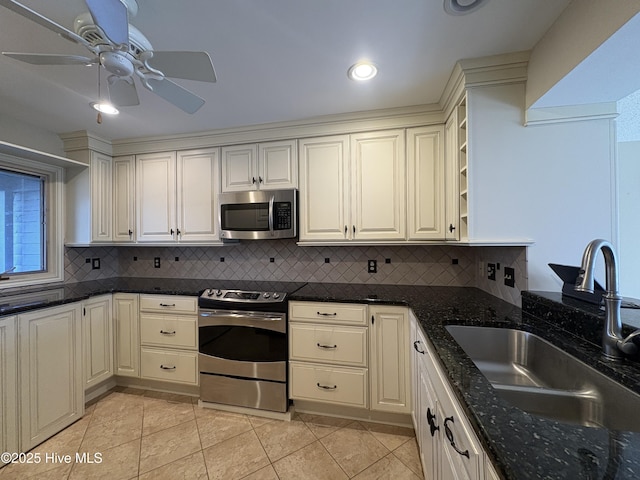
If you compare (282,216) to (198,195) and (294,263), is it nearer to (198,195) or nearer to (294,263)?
(294,263)

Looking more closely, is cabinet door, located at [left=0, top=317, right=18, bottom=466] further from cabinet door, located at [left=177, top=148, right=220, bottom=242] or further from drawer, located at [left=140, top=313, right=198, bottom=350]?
cabinet door, located at [left=177, top=148, right=220, bottom=242]

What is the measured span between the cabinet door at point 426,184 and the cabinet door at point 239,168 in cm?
135

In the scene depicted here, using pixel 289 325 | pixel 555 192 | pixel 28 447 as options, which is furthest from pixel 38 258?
pixel 555 192

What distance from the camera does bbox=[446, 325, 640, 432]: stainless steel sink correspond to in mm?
812

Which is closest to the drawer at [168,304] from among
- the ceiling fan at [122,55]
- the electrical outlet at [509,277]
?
the ceiling fan at [122,55]

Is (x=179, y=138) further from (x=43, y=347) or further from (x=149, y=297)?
(x=43, y=347)

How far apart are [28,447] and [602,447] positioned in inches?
112

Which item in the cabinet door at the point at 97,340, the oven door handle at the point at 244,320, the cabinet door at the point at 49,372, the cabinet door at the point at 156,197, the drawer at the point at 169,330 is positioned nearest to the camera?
the cabinet door at the point at 49,372

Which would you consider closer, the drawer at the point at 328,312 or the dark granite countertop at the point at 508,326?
the dark granite countertop at the point at 508,326

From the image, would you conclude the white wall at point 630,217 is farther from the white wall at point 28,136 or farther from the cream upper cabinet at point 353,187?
the white wall at point 28,136

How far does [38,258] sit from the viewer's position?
241 centimetres

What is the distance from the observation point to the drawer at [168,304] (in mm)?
2191

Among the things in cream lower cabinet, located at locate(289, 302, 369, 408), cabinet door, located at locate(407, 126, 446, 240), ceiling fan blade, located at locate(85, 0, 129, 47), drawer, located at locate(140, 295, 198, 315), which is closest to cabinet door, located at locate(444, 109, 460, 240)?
cabinet door, located at locate(407, 126, 446, 240)

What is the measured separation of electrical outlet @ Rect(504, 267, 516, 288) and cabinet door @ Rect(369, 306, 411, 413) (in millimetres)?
678
